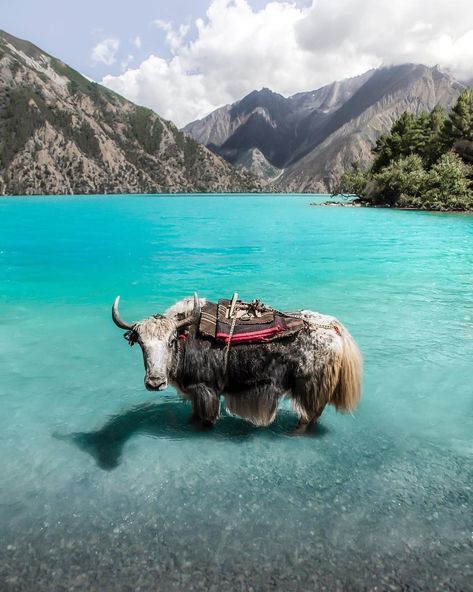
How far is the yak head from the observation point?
14.7ft

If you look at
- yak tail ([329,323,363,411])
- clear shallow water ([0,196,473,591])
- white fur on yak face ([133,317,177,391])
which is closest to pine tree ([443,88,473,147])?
clear shallow water ([0,196,473,591])

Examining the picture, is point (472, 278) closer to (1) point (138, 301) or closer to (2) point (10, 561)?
(1) point (138, 301)

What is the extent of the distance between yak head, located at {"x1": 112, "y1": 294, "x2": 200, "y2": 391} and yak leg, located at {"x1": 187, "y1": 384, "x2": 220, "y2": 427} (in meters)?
0.40

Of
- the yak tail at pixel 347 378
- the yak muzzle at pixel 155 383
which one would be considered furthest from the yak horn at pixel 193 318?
the yak tail at pixel 347 378

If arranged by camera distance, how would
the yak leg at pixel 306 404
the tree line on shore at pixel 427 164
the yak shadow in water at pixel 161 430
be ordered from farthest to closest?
the tree line on shore at pixel 427 164, the yak shadow in water at pixel 161 430, the yak leg at pixel 306 404

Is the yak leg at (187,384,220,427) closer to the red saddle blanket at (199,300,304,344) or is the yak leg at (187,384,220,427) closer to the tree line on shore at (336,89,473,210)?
the red saddle blanket at (199,300,304,344)

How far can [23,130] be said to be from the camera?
7436 inches

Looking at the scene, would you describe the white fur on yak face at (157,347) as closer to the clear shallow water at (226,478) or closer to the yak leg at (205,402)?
the yak leg at (205,402)

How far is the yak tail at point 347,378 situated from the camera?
5.07 metres

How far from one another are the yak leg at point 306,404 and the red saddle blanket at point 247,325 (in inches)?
22.8

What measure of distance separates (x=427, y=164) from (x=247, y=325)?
7208 cm

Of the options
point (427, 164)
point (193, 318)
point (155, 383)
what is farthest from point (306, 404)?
point (427, 164)

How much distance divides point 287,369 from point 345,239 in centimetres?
2792

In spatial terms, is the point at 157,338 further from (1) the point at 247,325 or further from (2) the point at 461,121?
(2) the point at 461,121
